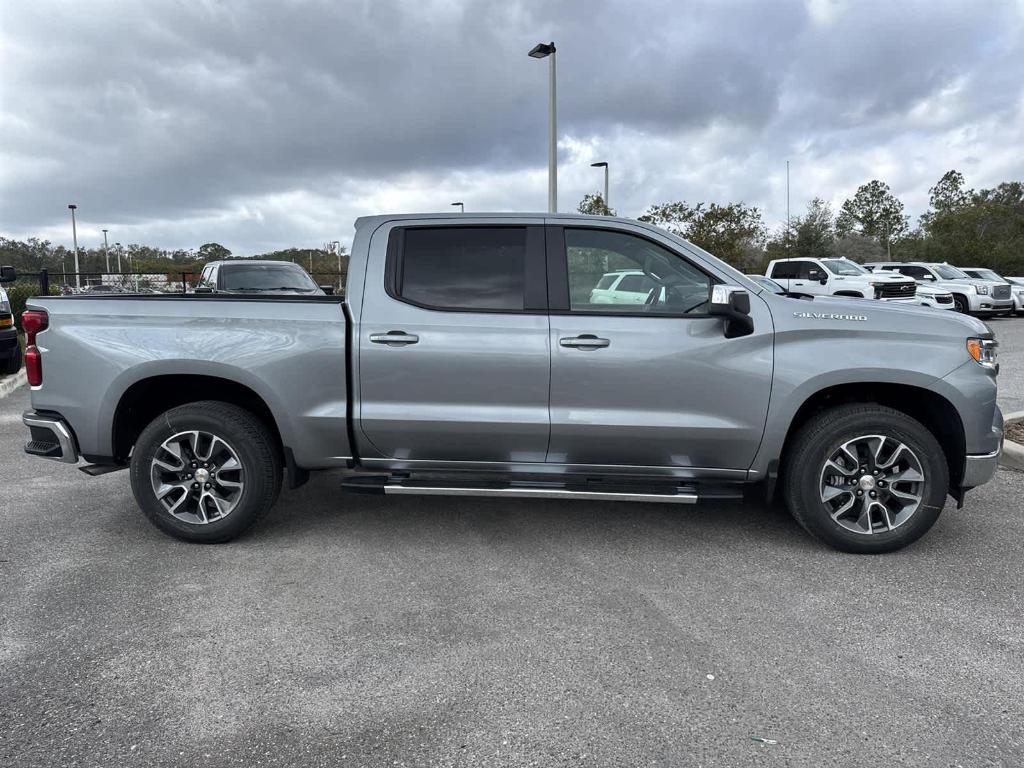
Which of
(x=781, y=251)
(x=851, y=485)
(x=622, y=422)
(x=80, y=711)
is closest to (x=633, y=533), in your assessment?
(x=622, y=422)

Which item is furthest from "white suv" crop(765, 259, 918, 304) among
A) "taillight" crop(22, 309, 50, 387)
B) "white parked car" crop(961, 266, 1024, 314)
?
"taillight" crop(22, 309, 50, 387)

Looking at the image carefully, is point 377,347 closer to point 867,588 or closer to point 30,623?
point 30,623

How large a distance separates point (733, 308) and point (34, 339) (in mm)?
4004

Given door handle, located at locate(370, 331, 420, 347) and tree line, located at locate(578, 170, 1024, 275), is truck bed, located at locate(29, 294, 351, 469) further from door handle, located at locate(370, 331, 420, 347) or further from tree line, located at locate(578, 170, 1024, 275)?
tree line, located at locate(578, 170, 1024, 275)

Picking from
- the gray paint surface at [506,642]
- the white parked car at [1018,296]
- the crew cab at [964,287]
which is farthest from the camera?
the white parked car at [1018,296]

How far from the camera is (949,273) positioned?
2423 cm

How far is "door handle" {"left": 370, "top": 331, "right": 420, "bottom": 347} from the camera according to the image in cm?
429

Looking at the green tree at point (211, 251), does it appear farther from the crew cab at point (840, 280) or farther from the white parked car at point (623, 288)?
the white parked car at point (623, 288)

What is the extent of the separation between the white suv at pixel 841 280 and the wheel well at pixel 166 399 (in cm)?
1560

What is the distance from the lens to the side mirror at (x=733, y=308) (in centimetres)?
399

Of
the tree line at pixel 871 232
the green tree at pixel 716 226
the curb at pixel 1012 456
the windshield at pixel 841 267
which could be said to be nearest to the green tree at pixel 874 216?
the tree line at pixel 871 232

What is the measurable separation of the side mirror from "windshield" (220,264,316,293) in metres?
10.1

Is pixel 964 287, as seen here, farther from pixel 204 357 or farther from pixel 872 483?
pixel 204 357

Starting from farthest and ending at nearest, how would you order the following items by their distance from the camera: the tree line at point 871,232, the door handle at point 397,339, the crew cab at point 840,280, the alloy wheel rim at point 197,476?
the tree line at point 871,232 < the crew cab at point 840,280 < the alloy wheel rim at point 197,476 < the door handle at point 397,339
